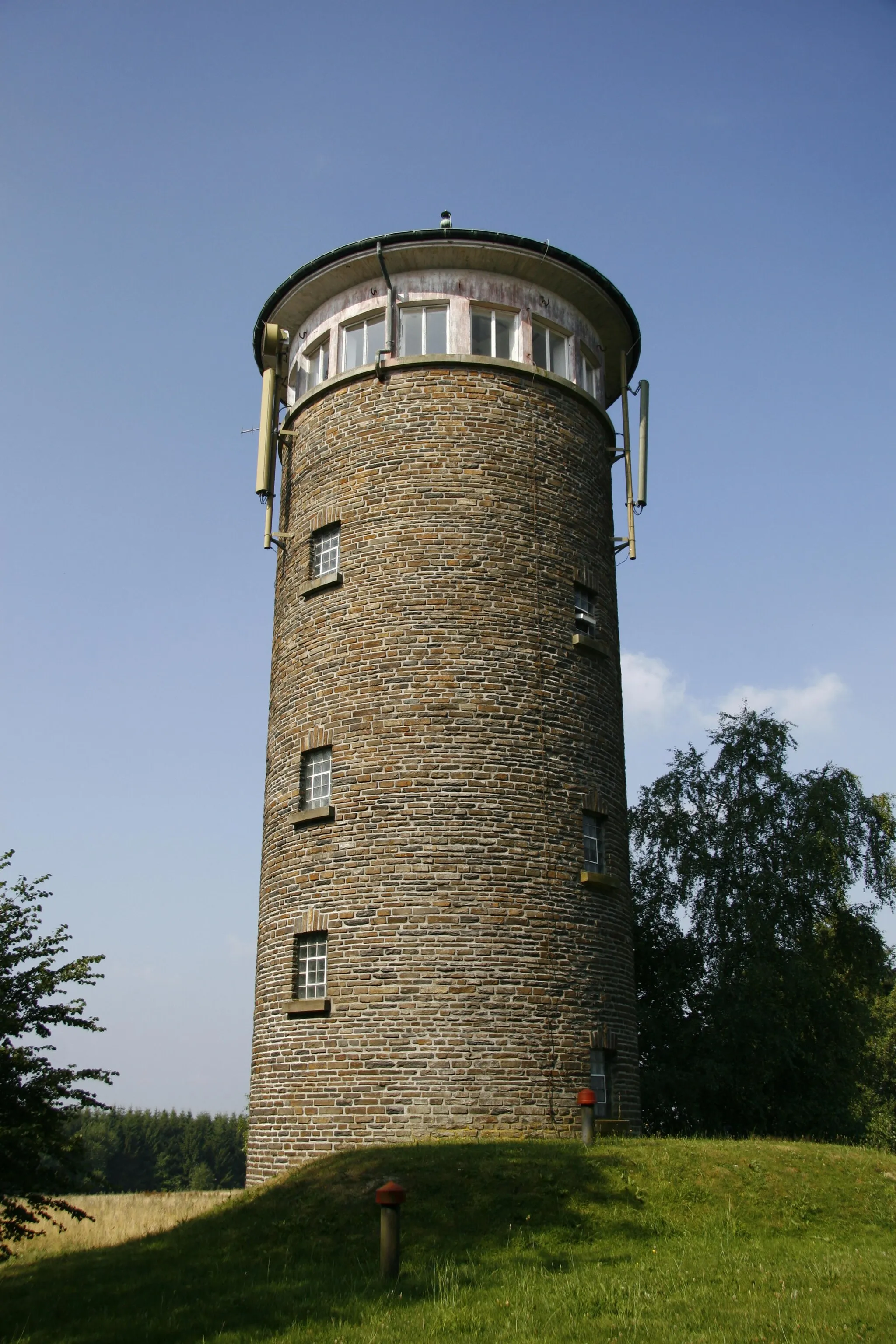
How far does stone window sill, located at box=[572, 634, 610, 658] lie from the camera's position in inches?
734

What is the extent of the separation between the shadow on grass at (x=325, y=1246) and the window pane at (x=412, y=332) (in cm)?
1291

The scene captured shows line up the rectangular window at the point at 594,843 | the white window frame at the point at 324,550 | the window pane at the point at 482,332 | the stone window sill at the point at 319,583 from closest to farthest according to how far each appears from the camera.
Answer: the rectangular window at the point at 594,843, the stone window sill at the point at 319,583, the white window frame at the point at 324,550, the window pane at the point at 482,332

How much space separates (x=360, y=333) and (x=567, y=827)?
9.82m

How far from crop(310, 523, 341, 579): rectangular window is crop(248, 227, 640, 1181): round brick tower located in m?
0.04

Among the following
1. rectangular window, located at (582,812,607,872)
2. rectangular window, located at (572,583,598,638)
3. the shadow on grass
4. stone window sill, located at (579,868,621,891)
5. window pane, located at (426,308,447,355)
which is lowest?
the shadow on grass

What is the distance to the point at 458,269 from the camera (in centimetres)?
1992

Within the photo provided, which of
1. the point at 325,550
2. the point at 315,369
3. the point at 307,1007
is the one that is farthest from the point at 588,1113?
the point at 315,369

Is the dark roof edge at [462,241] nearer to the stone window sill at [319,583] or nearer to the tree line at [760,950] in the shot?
the stone window sill at [319,583]

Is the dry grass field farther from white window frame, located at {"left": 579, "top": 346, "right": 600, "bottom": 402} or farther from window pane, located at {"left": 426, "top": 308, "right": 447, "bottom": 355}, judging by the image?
white window frame, located at {"left": 579, "top": 346, "right": 600, "bottom": 402}

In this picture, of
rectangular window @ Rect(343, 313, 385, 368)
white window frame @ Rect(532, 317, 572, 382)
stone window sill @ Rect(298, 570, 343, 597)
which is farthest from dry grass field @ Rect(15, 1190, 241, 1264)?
white window frame @ Rect(532, 317, 572, 382)

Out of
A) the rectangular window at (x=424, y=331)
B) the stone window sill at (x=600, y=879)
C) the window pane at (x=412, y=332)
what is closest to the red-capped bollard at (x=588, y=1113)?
the stone window sill at (x=600, y=879)

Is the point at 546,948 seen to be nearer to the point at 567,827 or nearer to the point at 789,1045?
the point at 567,827

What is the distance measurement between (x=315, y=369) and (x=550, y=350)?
4498 mm

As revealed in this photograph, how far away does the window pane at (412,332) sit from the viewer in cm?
1962
